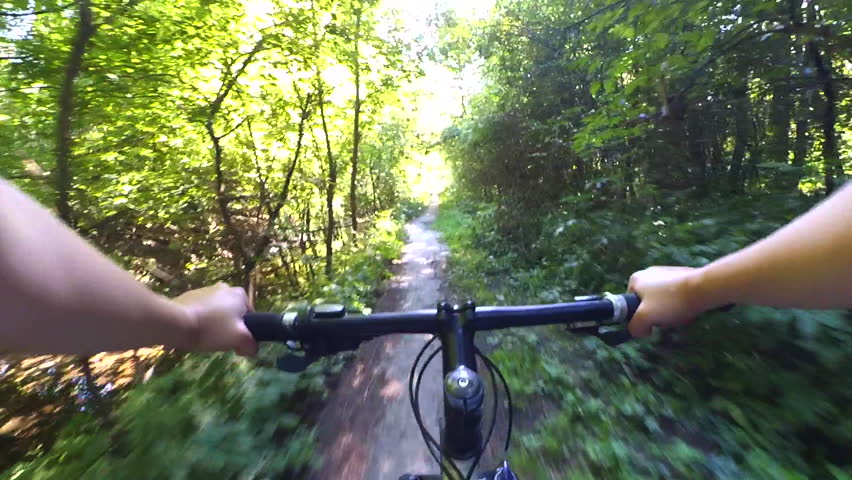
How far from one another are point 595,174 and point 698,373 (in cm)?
469

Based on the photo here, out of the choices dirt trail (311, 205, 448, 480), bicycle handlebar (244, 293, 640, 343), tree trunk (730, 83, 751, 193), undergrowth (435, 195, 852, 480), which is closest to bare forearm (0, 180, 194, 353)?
bicycle handlebar (244, 293, 640, 343)

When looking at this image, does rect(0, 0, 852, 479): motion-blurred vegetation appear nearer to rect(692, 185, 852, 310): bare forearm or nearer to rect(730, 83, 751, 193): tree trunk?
rect(730, 83, 751, 193): tree trunk

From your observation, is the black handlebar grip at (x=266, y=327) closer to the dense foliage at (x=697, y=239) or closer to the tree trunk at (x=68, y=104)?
the dense foliage at (x=697, y=239)

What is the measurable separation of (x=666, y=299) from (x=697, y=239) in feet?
9.84

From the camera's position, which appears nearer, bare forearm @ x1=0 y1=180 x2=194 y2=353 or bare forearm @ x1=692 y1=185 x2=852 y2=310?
bare forearm @ x1=0 y1=180 x2=194 y2=353

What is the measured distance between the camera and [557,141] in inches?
280

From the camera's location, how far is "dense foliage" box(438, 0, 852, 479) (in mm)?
2494

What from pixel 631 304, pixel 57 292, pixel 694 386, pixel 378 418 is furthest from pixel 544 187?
pixel 57 292

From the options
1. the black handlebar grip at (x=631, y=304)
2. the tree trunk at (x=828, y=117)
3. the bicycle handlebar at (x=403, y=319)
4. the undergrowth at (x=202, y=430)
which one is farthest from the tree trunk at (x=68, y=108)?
the tree trunk at (x=828, y=117)

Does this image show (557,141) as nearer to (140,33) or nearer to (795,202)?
(795,202)

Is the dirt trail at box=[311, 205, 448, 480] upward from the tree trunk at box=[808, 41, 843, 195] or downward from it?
downward

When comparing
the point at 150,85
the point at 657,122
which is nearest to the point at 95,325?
the point at 150,85

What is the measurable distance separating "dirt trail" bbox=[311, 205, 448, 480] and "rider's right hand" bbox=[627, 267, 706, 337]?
196cm

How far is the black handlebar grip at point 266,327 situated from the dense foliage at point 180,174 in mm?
913
